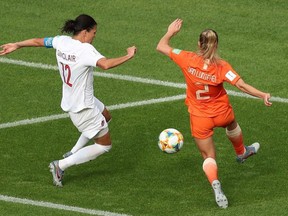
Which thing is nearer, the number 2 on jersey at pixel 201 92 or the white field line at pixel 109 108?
the number 2 on jersey at pixel 201 92

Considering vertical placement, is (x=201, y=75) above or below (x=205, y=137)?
above

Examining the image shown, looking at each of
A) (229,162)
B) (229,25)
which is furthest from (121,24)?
(229,162)

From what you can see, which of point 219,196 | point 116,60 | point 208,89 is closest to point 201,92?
point 208,89

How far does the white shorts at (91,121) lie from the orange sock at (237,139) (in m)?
1.72

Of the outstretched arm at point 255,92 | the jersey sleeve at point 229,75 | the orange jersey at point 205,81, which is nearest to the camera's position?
the outstretched arm at point 255,92

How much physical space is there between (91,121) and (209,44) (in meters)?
2.02

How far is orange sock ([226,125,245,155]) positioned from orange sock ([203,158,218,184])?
1.00 meters

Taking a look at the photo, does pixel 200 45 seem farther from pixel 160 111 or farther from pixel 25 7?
pixel 25 7

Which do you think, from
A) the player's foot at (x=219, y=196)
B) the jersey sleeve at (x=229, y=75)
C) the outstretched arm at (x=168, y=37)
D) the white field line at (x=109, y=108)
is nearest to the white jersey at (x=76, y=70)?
the outstretched arm at (x=168, y=37)

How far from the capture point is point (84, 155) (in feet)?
53.9

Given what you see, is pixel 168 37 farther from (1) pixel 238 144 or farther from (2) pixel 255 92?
(1) pixel 238 144

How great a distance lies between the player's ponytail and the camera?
15430 millimetres

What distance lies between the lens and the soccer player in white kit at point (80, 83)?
16000 mm

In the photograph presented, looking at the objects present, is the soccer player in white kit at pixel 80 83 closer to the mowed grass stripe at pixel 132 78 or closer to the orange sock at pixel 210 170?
the orange sock at pixel 210 170
